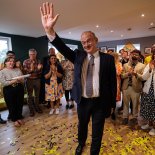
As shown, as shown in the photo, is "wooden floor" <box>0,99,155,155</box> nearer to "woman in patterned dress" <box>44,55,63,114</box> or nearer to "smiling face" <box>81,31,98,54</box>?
"woman in patterned dress" <box>44,55,63,114</box>

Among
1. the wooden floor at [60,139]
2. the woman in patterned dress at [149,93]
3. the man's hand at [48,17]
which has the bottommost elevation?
the wooden floor at [60,139]

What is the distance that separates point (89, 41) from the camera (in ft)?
5.73

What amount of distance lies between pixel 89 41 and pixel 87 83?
0.45 metres

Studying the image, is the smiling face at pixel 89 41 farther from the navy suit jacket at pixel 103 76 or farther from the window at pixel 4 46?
the window at pixel 4 46

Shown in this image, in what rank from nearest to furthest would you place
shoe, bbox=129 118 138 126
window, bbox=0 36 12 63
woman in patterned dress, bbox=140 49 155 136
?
1. woman in patterned dress, bbox=140 49 155 136
2. shoe, bbox=129 118 138 126
3. window, bbox=0 36 12 63

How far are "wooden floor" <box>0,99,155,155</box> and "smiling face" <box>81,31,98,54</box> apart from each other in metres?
1.37

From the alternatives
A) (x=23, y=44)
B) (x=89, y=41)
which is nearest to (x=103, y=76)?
(x=89, y=41)

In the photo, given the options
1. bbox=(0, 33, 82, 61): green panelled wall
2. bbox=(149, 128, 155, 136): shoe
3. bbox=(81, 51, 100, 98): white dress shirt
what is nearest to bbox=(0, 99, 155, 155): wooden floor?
bbox=(149, 128, 155, 136): shoe

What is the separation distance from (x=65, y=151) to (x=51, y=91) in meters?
1.61

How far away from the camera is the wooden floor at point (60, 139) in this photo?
2.28m

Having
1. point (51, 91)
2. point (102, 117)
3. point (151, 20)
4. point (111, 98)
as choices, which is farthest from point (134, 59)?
point (151, 20)

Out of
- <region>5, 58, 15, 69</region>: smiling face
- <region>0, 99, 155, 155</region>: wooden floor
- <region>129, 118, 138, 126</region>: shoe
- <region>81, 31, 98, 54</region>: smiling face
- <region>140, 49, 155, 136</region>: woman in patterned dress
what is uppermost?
<region>81, 31, 98, 54</region>: smiling face

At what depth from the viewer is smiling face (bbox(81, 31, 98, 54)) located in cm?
173

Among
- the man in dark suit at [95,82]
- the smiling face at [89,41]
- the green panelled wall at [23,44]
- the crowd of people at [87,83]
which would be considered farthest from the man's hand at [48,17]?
the green panelled wall at [23,44]
